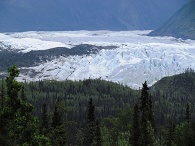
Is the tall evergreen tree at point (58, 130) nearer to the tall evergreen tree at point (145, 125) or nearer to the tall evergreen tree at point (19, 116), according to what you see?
the tall evergreen tree at point (145, 125)

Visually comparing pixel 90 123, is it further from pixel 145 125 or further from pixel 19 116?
pixel 19 116

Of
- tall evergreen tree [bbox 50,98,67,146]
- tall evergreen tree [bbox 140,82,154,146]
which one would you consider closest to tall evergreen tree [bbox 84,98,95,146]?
tall evergreen tree [bbox 140,82,154,146]

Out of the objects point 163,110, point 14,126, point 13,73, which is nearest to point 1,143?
point 14,126

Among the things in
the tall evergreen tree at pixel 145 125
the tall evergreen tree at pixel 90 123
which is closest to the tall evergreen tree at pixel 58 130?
the tall evergreen tree at pixel 90 123

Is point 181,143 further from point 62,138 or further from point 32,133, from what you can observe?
point 32,133

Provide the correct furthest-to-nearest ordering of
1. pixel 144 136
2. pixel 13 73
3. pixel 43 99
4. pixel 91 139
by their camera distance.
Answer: pixel 43 99 < pixel 91 139 < pixel 144 136 < pixel 13 73

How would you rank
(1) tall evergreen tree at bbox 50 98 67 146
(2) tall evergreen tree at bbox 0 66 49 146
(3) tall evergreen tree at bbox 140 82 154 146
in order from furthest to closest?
1. (3) tall evergreen tree at bbox 140 82 154 146
2. (1) tall evergreen tree at bbox 50 98 67 146
3. (2) tall evergreen tree at bbox 0 66 49 146

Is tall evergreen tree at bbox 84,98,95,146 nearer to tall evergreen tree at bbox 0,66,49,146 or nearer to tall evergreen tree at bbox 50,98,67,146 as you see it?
tall evergreen tree at bbox 50,98,67,146

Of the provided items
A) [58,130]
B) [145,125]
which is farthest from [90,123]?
[58,130]

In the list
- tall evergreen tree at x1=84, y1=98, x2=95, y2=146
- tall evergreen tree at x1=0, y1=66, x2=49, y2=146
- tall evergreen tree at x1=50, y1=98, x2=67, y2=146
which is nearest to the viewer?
tall evergreen tree at x1=0, y1=66, x2=49, y2=146

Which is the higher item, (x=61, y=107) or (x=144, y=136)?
(x=61, y=107)

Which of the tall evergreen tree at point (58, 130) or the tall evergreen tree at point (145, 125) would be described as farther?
the tall evergreen tree at point (145, 125)
